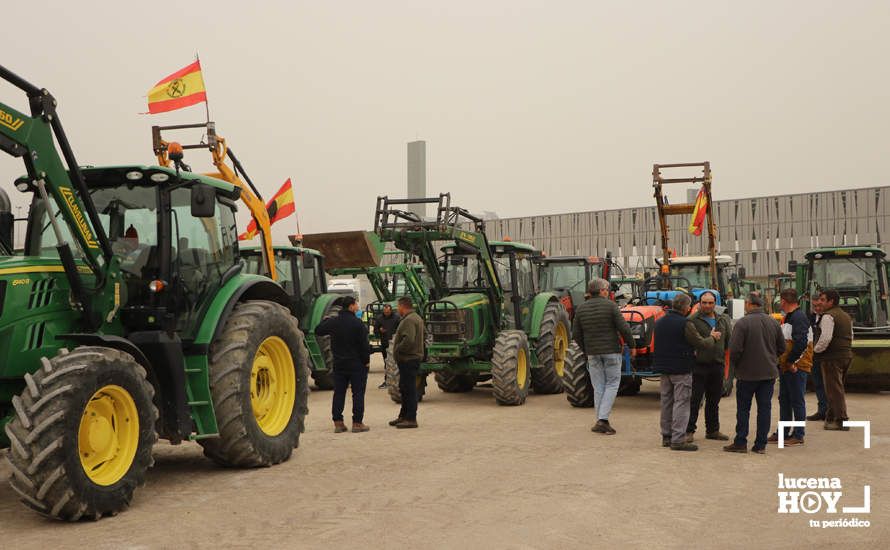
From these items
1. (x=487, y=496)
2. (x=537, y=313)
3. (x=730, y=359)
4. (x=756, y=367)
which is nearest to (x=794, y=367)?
(x=730, y=359)

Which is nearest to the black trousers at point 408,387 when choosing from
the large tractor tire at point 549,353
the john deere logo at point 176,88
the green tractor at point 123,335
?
the green tractor at point 123,335

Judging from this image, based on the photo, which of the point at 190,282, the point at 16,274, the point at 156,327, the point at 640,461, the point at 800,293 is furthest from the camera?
the point at 800,293

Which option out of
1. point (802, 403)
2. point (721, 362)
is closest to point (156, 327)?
point (721, 362)

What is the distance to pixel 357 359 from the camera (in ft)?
32.2

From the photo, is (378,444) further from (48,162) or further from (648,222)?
(648,222)

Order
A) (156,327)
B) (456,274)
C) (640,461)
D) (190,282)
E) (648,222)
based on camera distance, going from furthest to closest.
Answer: (648,222) → (456,274) → (640,461) → (190,282) → (156,327)

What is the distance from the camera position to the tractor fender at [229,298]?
7027mm

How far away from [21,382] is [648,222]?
6425cm

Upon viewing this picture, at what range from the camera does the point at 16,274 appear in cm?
595

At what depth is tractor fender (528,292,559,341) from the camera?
523 inches

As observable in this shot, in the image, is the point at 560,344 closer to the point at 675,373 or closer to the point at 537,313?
the point at 537,313

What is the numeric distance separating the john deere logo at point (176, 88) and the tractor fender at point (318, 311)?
458cm

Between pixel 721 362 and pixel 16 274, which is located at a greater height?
pixel 16 274

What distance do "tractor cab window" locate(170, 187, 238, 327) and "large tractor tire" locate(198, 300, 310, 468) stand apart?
1.13 ft
